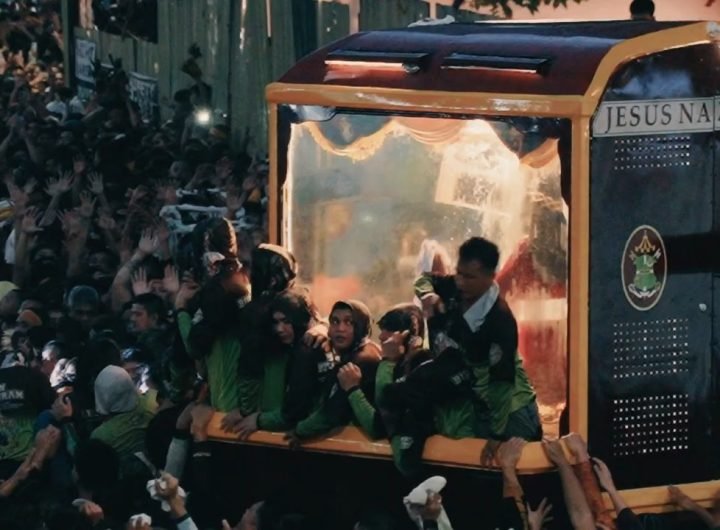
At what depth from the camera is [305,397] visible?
13.1 m

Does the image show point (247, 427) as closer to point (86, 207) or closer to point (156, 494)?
point (156, 494)

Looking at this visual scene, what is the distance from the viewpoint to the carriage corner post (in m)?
12.5

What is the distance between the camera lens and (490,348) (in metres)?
12.4

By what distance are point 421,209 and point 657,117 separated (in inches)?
59.8

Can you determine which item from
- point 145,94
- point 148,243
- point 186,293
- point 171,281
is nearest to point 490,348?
point 186,293

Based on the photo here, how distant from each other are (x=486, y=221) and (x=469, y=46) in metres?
0.89

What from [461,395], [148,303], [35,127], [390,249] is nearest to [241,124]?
[35,127]

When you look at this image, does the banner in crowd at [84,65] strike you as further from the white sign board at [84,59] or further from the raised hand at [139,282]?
A: the raised hand at [139,282]

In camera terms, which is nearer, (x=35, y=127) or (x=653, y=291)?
(x=653, y=291)

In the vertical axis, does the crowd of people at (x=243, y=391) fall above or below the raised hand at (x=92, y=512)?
above

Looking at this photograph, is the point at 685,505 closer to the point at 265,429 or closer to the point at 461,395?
the point at 461,395

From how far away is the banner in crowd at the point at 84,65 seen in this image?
89.1ft

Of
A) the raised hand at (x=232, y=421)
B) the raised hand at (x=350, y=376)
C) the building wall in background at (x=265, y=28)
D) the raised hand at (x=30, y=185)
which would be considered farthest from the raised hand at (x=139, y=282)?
the building wall in background at (x=265, y=28)

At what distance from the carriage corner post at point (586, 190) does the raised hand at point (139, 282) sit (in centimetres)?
327
